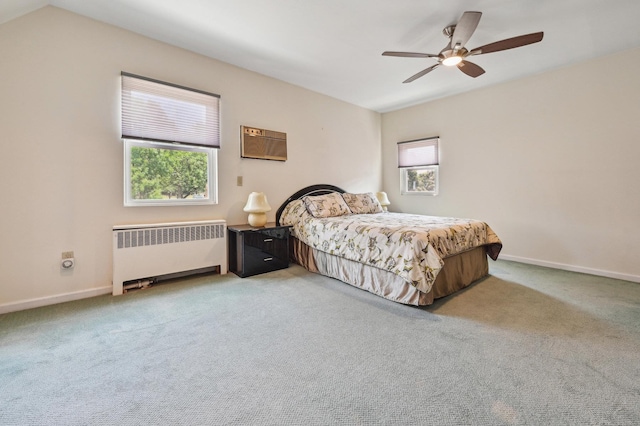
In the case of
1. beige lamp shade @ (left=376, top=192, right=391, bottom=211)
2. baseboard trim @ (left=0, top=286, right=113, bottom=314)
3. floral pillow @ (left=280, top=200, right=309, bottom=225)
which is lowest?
baseboard trim @ (left=0, top=286, right=113, bottom=314)

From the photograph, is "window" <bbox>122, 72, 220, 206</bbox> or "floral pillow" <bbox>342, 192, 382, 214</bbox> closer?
"window" <bbox>122, 72, 220, 206</bbox>

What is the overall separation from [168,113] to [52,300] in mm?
2092

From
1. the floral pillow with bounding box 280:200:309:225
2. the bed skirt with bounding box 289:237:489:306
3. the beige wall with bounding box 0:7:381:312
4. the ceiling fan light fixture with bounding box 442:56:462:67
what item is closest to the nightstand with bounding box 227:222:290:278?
the floral pillow with bounding box 280:200:309:225

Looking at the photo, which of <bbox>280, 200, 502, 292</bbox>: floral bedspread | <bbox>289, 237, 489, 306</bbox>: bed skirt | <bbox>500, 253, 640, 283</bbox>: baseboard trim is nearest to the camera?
<bbox>280, 200, 502, 292</bbox>: floral bedspread

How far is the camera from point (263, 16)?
2500 mm

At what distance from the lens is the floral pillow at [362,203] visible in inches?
164

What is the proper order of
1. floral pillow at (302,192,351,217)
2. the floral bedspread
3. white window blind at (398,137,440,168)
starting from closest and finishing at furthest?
the floral bedspread, floral pillow at (302,192,351,217), white window blind at (398,137,440,168)

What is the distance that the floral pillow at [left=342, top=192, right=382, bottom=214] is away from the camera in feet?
13.6

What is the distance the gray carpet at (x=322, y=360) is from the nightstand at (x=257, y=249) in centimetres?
61

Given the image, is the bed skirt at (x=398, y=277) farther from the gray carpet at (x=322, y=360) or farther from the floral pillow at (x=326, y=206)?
the floral pillow at (x=326, y=206)

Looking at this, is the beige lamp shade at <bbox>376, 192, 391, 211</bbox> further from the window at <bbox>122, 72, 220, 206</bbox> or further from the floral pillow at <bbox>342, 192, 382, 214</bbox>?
the window at <bbox>122, 72, 220, 206</bbox>

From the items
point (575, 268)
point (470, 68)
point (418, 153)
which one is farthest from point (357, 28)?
point (575, 268)

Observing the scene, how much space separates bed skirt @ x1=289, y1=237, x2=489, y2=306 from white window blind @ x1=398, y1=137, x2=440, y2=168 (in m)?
2.09

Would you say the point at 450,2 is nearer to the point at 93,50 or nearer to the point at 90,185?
the point at 93,50
